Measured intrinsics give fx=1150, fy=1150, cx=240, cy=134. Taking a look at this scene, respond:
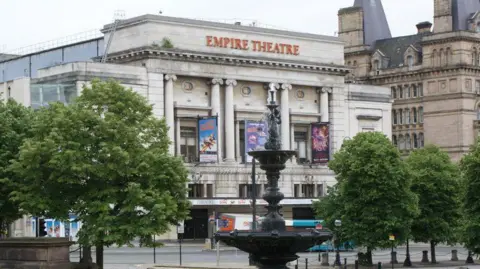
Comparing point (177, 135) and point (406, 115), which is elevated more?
point (406, 115)

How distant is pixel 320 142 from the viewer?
385ft

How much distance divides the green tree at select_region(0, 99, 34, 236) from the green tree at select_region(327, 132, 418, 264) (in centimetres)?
2282

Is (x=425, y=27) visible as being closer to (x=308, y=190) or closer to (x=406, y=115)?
(x=406, y=115)

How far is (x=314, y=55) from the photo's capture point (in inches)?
4776

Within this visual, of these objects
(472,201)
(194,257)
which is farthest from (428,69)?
(472,201)

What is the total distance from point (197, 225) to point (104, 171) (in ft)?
169

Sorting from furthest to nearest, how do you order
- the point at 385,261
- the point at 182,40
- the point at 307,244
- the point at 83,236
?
the point at 182,40 < the point at 385,261 < the point at 83,236 < the point at 307,244

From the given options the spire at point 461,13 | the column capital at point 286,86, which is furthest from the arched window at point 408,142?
the column capital at point 286,86

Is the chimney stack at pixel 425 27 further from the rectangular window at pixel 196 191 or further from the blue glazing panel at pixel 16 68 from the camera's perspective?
the blue glazing panel at pixel 16 68

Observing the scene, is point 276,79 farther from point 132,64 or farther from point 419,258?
point 419,258

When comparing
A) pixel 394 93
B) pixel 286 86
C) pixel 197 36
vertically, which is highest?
pixel 197 36

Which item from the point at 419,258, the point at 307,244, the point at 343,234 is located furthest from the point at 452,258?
the point at 307,244

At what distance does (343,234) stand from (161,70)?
34969mm

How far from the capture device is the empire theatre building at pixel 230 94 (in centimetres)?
10812
